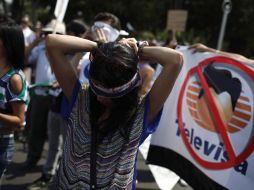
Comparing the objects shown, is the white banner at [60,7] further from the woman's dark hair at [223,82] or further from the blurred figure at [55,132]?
the woman's dark hair at [223,82]

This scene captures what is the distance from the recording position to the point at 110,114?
78.1 inches

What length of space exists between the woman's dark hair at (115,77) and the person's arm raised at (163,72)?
11cm

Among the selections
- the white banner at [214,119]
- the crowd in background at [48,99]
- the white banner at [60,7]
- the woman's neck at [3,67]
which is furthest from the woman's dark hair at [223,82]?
the woman's neck at [3,67]

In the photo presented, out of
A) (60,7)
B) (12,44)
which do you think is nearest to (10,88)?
(12,44)

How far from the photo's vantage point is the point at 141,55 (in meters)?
2.04

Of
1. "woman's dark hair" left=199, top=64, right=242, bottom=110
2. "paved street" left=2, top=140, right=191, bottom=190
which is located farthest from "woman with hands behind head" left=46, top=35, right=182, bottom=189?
"paved street" left=2, top=140, right=191, bottom=190

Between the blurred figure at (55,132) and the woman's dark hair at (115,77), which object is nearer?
the woman's dark hair at (115,77)

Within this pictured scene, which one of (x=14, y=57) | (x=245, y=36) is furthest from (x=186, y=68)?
(x=245, y=36)

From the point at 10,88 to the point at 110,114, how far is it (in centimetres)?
107

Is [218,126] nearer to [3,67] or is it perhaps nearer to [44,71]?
[3,67]

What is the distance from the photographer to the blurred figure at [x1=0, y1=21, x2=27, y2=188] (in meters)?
2.80

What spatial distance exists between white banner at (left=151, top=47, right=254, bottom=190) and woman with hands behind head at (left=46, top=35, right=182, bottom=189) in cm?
123

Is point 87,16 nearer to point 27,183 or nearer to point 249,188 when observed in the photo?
point 27,183

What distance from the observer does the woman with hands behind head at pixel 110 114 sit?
1872 mm
